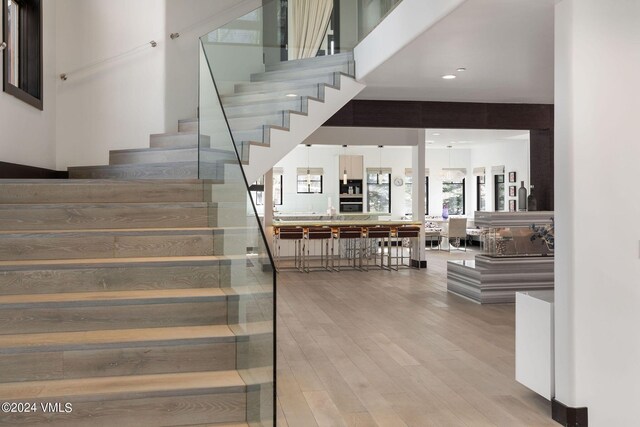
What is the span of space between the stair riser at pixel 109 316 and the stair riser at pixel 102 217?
0.99 metres

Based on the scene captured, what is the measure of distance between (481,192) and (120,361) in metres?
15.5

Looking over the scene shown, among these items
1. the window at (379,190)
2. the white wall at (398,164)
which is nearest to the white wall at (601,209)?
the white wall at (398,164)

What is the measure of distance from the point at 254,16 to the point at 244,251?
14.1 feet

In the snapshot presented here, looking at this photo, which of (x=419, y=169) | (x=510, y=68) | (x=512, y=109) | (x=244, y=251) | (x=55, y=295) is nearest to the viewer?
(x=244, y=251)

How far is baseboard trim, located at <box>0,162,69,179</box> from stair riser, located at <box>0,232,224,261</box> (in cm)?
157

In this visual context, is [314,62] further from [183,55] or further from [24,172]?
[24,172]

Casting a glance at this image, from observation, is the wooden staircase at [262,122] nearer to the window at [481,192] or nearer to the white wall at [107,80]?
the white wall at [107,80]

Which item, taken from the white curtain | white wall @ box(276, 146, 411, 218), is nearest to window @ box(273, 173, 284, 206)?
white wall @ box(276, 146, 411, 218)

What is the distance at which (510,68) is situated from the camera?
5.92m

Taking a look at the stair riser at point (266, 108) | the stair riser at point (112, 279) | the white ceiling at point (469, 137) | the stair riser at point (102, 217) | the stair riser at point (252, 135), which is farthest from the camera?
the white ceiling at point (469, 137)

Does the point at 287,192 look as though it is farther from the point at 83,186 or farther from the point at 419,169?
the point at 83,186

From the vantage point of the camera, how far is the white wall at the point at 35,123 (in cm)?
516

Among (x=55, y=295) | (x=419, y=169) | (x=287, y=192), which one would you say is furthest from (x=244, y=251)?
(x=287, y=192)

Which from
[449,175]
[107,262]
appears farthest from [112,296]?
[449,175]
